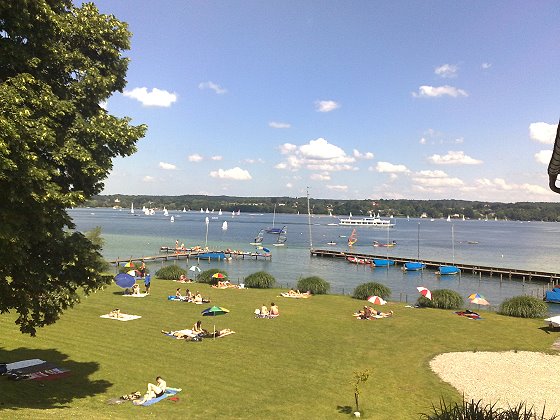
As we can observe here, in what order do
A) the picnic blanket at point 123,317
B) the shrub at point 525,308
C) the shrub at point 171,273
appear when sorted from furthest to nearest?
1. the shrub at point 171,273
2. the shrub at point 525,308
3. the picnic blanket at point 123,317

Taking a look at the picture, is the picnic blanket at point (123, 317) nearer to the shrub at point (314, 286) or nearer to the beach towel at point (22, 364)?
the beach towel at point (22, 364)

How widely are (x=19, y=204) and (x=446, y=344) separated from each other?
25504mm

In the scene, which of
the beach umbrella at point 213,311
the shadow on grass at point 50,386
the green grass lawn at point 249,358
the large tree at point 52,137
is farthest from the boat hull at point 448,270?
the large tree at point 52,137

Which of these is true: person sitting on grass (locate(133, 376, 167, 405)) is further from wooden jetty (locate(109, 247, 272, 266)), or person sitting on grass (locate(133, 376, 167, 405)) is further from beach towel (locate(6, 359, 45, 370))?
wooden jetty (locate(109, 247, 272, 266))

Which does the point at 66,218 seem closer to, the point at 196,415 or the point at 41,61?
the point at 41,61

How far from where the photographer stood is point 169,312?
34.1 metres

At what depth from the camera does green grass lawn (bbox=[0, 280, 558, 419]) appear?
17.3 m

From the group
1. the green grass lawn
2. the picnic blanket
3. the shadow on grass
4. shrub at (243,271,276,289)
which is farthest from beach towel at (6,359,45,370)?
shrub at (243,271,276,289)

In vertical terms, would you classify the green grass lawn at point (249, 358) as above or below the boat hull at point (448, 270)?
above

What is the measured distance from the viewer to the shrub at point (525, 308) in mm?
36562

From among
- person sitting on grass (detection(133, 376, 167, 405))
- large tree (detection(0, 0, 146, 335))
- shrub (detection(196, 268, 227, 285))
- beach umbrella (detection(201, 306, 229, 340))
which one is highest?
large tree (detection(0, 0, 146, 335))

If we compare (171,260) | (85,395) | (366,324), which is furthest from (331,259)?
(85,395)

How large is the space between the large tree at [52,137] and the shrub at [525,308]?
1346 inches

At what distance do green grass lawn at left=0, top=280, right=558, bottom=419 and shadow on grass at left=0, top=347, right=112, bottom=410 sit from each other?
41mm
